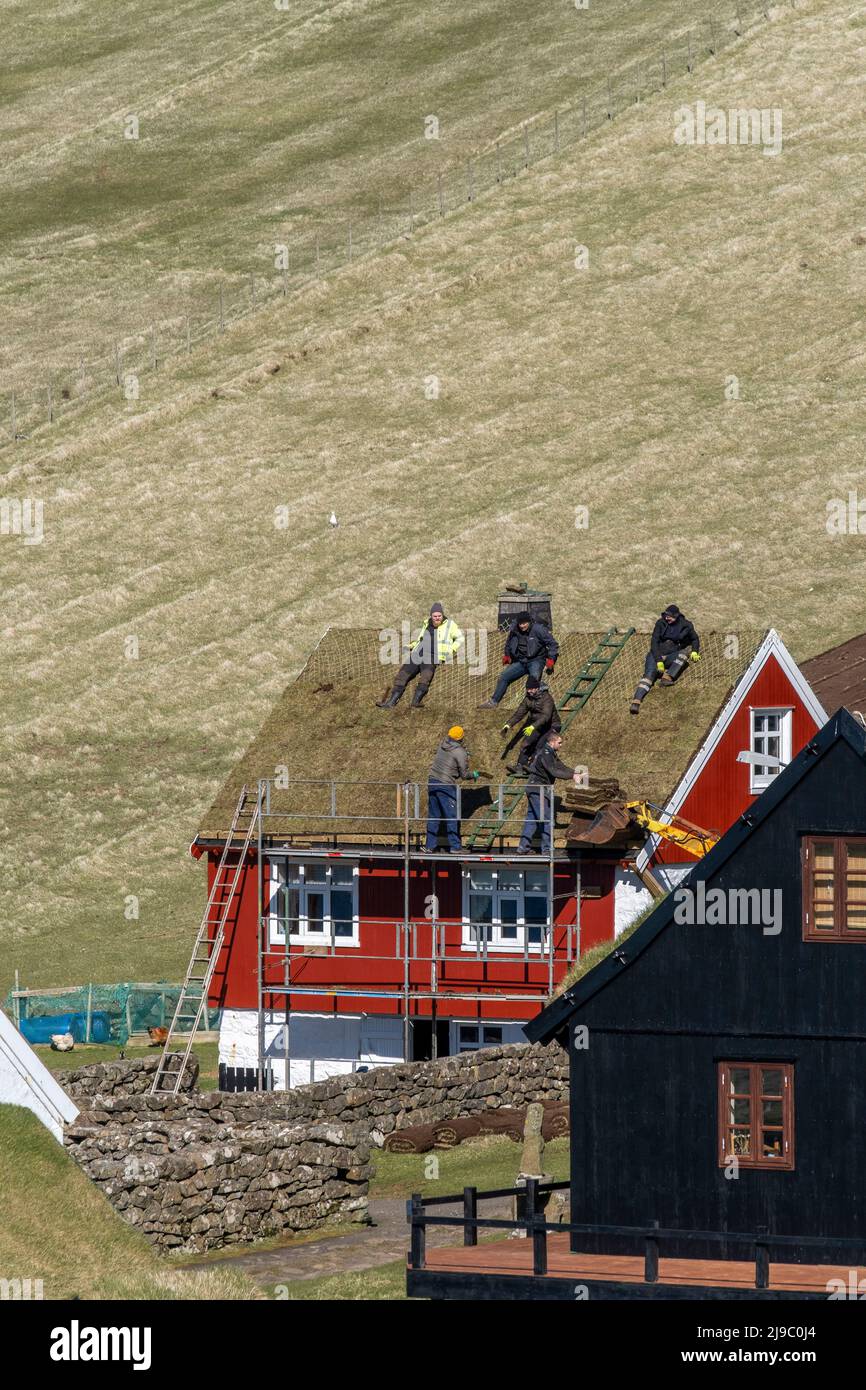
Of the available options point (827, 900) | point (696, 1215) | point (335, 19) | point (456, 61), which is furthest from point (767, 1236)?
point (335, 19)

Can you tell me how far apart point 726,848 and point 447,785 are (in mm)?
17953

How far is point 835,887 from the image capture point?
2792cm

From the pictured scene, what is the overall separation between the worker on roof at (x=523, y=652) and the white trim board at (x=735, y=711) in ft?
14.1

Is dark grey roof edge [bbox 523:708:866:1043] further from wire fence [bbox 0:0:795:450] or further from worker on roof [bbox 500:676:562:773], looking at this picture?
wire fence [bbox 0:0:795:450]

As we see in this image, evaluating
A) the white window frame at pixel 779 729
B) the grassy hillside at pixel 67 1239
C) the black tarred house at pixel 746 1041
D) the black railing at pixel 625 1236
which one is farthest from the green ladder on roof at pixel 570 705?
the black railing at pixel 625 1236

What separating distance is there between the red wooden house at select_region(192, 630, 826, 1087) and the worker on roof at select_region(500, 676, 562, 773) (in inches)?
35.3

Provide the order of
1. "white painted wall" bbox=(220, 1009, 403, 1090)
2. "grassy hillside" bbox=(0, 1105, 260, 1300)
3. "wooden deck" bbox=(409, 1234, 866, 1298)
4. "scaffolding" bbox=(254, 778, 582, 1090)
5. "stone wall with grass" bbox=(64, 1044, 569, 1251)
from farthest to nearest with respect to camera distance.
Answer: "white painted wall" bbox=(220, 1009, 403, 1090) → "scaffolding" bbox=(254, 778, 582, 1090) → "stone wall with grass" bbox=(64, 1044, 569, 1251) → "grassy hillside" bbox=(0, 1105, 260, 1300) → "wooden deck" bbox=(409, 1234, 866, 1298)

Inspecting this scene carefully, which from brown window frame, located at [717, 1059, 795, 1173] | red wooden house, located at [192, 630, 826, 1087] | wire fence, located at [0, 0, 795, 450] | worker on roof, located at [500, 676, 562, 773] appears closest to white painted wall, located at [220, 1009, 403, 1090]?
red wooden house, located at [192, 630, 826, 1087]

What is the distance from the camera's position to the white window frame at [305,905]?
4788 centimetres

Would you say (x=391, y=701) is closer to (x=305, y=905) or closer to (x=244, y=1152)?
(x=305, y=905)

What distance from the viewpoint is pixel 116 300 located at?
110 metres

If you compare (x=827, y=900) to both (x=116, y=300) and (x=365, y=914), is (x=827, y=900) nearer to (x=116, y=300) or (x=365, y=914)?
(x=365, y=914)

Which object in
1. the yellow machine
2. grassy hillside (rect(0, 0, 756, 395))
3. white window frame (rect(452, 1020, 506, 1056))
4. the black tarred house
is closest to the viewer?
the black tarred house

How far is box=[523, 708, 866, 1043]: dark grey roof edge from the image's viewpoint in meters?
27.9
